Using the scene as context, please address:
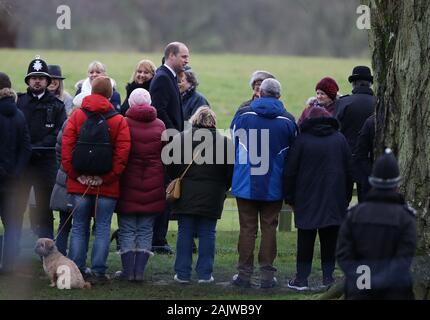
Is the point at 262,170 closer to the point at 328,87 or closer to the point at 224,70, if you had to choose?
the point at 328,87

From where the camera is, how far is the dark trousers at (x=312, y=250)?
459 inches

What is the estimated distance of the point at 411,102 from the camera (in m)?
10.3

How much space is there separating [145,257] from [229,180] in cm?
121

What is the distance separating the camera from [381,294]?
8.51 metres

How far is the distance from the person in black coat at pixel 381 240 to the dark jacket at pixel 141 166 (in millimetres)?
3569

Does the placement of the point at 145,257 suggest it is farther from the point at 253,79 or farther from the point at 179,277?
the point at 253,79

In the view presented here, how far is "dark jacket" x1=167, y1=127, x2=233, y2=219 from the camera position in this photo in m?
11.7

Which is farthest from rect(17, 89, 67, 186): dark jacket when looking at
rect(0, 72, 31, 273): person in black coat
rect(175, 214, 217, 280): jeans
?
rect(175, 214, 217, 280): jeans

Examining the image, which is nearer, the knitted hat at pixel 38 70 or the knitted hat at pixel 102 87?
the knitted hat at pixel 102 87

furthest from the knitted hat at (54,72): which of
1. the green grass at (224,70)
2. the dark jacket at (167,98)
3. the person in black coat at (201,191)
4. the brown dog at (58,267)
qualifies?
the green grass at (224,70)

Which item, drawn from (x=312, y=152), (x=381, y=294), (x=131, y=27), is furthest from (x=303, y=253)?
(x=131, y=27)

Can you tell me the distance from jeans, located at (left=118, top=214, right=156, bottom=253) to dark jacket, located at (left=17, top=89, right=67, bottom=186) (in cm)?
126

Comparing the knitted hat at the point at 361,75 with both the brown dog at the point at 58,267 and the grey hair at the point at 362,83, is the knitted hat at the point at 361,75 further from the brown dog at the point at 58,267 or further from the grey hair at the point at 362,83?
the brown dog at the point at 58,267

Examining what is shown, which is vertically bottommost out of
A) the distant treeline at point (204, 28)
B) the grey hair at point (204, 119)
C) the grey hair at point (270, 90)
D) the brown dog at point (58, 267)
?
the brown dog at point (58, 267)
